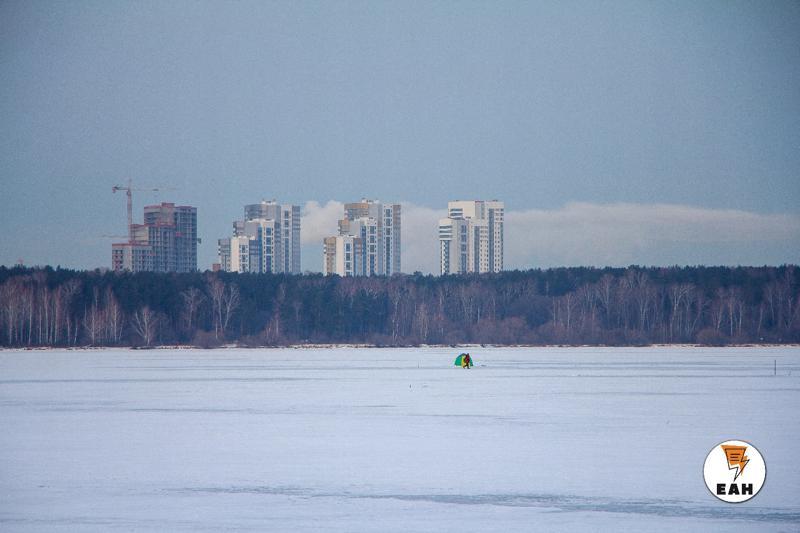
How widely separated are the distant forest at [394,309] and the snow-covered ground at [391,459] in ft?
269

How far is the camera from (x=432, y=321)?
Answer: 128 metres

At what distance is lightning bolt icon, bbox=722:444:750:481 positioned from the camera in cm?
1512

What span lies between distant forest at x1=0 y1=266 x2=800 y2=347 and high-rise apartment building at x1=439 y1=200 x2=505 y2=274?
152ft

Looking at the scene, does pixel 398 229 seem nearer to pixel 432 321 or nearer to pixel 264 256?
pixel 264 256

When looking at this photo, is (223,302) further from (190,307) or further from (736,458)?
(736,458)

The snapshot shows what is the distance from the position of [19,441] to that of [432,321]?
108085mm

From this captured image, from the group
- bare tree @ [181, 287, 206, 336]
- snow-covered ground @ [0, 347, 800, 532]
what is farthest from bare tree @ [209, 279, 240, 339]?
snow-covered ground @ [0, 347, 800, 532]

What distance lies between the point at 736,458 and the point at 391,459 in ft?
18.2

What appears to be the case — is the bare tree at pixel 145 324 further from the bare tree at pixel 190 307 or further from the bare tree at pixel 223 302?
the bare tree at pixel 223 302

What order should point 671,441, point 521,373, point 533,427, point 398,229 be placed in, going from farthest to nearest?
point 398,229
point 521,373
point 533,427
point 671,441

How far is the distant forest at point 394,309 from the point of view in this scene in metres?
115

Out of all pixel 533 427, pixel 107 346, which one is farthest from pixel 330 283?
pixel 533 427

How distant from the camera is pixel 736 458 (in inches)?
613

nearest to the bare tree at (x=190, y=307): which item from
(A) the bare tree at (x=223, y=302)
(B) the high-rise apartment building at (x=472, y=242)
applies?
(A) the bare tree at (x=223, y=302)
